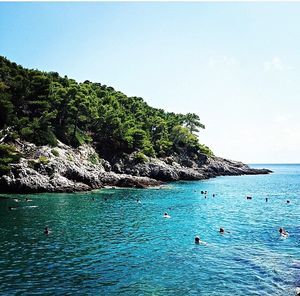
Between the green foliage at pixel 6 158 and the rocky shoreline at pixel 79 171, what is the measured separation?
149 cm

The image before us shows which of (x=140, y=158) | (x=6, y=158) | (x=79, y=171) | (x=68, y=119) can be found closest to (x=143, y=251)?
(x=6, y=158)

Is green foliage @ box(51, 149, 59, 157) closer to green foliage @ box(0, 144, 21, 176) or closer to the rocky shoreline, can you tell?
the rocky shoreline

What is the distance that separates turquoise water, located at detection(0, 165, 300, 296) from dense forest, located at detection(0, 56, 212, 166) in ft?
96.6

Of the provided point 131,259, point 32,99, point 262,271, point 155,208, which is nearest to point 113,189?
point 155,208

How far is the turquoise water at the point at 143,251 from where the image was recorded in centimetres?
2164

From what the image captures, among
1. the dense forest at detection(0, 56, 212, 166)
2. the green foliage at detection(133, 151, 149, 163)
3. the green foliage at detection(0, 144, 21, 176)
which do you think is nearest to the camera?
the green foliage at detection(0, 144, 21, 176)

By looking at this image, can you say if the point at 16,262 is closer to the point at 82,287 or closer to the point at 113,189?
the point at 82,287

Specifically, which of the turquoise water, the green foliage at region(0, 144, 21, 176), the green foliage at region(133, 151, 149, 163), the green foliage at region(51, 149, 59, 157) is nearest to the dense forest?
the green foliage at region(133, 151, 149, 163)

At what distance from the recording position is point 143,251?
29.5 metres

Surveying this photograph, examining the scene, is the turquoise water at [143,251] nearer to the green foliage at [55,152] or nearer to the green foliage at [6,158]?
the green foliage at [6,158]

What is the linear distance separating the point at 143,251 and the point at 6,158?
43460mm

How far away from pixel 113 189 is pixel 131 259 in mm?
52768

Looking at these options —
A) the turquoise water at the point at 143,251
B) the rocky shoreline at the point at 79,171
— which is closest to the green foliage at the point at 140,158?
the rocky shoreline at the point at 79,171

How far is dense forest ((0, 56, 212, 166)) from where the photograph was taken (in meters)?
78.8
